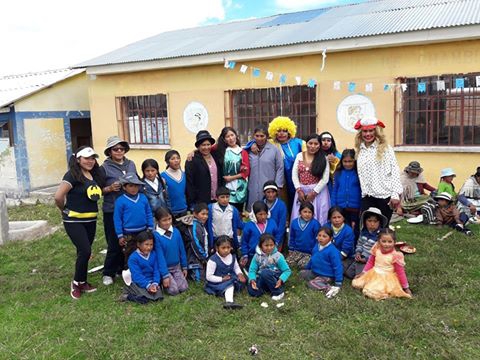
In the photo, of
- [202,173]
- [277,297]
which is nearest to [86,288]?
[202,173]

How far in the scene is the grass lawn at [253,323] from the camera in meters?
3.35

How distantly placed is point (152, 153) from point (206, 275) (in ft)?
23.0

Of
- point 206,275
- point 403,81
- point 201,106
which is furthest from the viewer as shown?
point 201,106

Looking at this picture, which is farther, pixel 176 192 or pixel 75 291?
pixel 176 192

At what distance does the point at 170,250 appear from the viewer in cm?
454

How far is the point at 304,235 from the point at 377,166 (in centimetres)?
107

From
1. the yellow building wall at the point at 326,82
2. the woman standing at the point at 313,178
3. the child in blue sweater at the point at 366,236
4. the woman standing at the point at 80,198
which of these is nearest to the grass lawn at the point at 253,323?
the child in blue sweater at the point at 366,236

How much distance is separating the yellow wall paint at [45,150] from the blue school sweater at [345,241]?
943 centimetres

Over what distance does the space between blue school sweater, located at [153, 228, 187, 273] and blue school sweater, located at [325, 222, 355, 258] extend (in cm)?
153

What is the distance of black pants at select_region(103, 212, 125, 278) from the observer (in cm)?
466

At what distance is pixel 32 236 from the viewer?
7.09 meters

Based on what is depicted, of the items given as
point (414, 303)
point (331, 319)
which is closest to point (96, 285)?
point (331, 319)

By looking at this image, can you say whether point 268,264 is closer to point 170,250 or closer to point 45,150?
point 170,250

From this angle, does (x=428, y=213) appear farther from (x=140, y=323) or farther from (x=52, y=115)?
(x=52, y=115)
